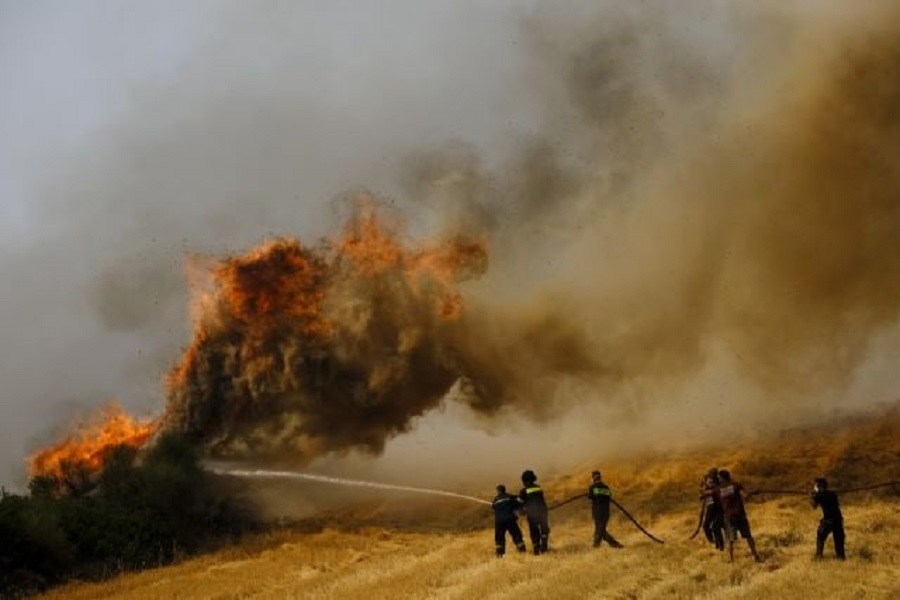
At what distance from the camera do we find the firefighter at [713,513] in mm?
21578

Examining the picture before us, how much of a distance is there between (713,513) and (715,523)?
0.82 ft

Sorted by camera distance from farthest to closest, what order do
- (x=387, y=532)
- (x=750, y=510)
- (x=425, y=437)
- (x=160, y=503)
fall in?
1. (x=425, y=437)
2. (x=160, y=503)
3. (x=387, y=532)
4. (x=750, y=510)

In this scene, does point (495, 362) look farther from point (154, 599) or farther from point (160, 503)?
point (154, 599)

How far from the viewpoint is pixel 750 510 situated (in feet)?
86.8

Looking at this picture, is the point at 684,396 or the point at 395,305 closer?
the point at 395,305

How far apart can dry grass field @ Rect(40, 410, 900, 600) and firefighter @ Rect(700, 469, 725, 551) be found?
47 cm

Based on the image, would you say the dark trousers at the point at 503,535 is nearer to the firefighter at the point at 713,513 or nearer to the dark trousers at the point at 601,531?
the dark trousers at the point at 601,531

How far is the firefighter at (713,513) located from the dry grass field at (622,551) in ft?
1.54

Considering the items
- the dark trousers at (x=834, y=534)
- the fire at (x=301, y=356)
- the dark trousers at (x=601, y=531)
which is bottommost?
the dark trousers at (x=834, y=534)

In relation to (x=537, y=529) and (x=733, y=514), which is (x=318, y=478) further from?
(x=733, y=514)

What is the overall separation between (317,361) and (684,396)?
22627 mm

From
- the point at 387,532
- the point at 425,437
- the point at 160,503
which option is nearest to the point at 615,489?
the point at 387,532

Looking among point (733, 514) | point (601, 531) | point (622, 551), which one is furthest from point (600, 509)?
point (733, 514)

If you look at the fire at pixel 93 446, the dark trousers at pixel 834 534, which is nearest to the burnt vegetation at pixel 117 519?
the fire at pixel 93 446
